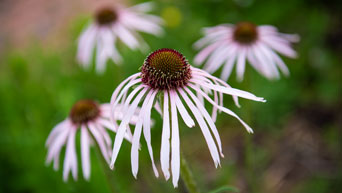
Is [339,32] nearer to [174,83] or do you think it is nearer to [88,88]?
[88,88]

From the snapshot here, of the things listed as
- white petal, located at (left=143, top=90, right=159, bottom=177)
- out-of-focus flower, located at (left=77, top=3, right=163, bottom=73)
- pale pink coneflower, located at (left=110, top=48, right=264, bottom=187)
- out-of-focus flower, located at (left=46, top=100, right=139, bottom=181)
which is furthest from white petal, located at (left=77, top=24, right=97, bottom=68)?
white petal, located at (left=143, top=90, right=159, bottom=177)

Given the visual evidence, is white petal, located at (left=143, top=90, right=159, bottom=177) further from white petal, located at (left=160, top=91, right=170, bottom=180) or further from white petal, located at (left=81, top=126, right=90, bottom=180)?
white petal, located at (left=81, top=126, right=90, bottom=180)

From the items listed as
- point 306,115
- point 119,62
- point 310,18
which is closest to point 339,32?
point 310,18

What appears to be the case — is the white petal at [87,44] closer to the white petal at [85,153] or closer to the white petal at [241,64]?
the white petal at [85,153]

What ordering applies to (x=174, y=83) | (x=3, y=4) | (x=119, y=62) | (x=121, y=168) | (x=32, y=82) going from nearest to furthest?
1. (x=174, y=83)
2. (x=119, y=62)
3. (x=121, y=168)
4. (x=32, y=82)
5. (x=3, y=4)

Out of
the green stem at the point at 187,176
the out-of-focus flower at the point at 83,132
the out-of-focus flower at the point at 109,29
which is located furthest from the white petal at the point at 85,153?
the out-of-focus flower at the point at 109,29

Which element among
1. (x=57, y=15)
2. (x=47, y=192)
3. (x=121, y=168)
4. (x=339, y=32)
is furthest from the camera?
(x=57, y=15)
